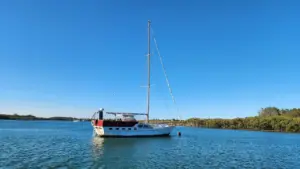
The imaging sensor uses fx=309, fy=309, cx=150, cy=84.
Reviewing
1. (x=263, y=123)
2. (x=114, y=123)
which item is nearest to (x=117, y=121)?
(x=114, y=123)

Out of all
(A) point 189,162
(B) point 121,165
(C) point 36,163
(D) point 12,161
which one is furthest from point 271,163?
(D) point 12,161

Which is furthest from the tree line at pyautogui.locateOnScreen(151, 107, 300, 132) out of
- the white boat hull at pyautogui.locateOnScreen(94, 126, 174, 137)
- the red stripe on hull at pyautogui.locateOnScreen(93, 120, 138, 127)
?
the red stripe on hull at pyautogui.locateOnScreen(93, 120, 138, 127)

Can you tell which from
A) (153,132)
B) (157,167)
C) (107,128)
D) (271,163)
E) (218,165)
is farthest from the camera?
(153,132)

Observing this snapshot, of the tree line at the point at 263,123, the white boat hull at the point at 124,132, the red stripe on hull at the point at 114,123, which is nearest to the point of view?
the red stripe on hull at the point at 114,123

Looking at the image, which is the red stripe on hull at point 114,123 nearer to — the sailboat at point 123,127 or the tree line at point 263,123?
the sailboat at point 123,127

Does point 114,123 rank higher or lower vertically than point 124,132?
higher

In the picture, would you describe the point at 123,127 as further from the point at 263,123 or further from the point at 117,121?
the point at 263,123

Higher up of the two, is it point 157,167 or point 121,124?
point 121,124

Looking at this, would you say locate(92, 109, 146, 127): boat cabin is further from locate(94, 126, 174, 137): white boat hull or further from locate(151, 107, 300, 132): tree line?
locate(151, 107, 300, 132): tree line

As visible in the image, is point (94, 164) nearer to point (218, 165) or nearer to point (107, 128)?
point (218, 165)

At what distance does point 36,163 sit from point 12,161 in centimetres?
311

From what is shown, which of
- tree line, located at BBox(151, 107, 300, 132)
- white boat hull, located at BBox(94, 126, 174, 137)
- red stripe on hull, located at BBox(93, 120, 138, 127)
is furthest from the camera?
tree line, located at BBox(151, 107, 300, 132)

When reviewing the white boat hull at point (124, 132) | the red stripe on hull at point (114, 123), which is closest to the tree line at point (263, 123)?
the white boat hull at point (124, 132)

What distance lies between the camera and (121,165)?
32.0m
